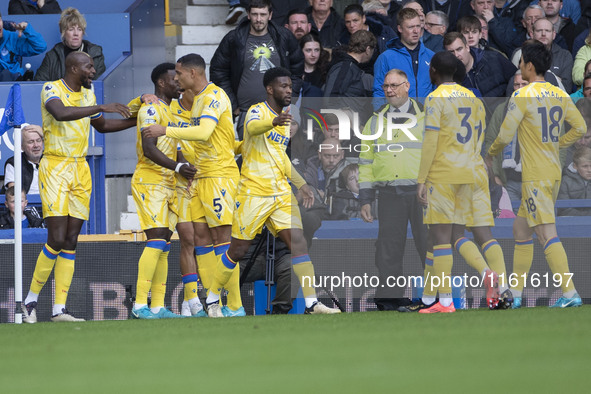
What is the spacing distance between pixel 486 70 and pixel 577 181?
7.93 feet

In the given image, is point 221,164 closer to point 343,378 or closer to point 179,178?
point 179,178

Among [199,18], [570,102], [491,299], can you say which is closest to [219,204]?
[491,299]

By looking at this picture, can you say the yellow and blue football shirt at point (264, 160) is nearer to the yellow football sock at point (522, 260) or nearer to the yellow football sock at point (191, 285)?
the yellow football sock at point (191, 285)

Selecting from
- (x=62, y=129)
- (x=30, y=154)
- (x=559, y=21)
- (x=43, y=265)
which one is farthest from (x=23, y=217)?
(x=559, y=21)

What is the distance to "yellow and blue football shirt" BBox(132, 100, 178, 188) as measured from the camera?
9.30 m

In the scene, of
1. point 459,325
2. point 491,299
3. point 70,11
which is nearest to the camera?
point 459,325

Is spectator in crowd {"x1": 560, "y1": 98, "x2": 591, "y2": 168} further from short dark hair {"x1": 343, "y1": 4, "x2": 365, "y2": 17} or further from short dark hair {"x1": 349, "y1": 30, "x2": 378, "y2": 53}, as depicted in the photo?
short dark hair {"x1": 343, "y1": 4, "x2": 365, "y2": 17}

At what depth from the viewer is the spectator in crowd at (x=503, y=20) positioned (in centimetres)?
1254

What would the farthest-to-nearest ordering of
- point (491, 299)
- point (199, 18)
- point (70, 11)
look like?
point (199, 18)
point (70, 11)
point (491, 299)

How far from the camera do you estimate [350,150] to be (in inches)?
380

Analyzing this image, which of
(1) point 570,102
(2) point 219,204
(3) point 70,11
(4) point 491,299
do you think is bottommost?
(4) point 491,299

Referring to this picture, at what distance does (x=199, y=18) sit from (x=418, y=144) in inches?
221

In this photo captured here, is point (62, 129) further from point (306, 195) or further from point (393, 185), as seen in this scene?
point (393, 185)

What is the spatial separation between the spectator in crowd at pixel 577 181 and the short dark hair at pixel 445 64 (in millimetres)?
1489
